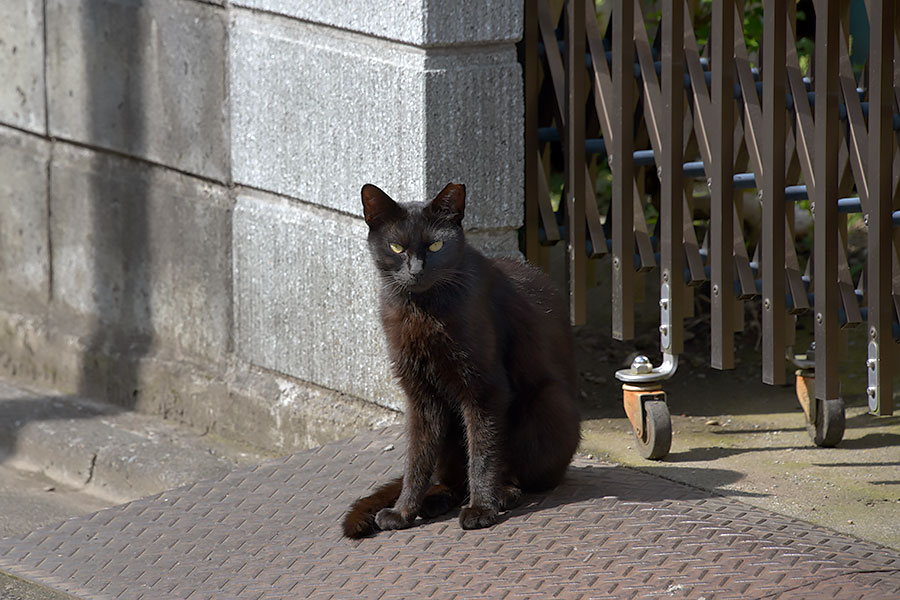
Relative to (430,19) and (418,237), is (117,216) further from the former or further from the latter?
(418,237)

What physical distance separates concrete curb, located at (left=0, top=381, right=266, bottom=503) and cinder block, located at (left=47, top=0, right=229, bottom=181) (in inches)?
40.4

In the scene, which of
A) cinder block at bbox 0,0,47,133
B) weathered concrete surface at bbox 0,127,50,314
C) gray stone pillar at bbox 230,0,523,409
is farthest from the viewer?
weathered concrete surface at bbox 0,127,50,314

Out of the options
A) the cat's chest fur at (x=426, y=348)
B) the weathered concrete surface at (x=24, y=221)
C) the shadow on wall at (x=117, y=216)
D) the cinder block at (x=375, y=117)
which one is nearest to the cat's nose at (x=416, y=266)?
the cat's chest fur at (x=426, y=348)

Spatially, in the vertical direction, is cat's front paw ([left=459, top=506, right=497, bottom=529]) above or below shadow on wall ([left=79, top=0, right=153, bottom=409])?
below

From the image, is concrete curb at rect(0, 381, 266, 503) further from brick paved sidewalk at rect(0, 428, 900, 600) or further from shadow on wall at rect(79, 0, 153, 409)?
brick paved sidewalk at rect(0, 428, 900, 600)

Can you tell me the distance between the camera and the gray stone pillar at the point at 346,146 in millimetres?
4332

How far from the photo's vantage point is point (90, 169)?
558cm

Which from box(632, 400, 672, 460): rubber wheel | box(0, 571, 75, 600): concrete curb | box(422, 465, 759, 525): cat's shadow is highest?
box(632, 400, 672, 460): rubber wheel

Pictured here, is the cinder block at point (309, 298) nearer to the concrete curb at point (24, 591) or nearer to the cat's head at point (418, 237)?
the cat's head at point (418, 237)

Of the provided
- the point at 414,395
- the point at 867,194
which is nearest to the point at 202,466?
the point at 414,395

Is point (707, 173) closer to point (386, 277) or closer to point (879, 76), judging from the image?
point (879, 76)

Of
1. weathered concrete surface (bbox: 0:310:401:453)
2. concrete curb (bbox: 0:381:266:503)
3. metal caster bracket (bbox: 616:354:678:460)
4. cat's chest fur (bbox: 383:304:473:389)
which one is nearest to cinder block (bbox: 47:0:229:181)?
weathered concrete surface (bbox: 0:310:401:453)

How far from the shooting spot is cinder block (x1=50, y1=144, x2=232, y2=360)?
5.13 meters

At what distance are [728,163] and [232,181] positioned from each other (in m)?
1.89
